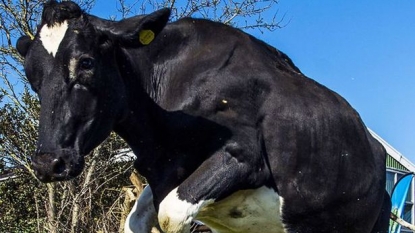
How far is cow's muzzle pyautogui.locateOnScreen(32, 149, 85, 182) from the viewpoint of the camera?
208 inches

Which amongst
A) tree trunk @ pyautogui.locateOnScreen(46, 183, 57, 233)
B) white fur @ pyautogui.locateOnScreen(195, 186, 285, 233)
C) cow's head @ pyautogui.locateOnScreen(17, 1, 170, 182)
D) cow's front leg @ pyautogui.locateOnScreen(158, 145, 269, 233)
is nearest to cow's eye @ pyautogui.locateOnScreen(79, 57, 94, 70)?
cow's head @ pyautogui.locateOnScreen(17, 1, 170, 182)

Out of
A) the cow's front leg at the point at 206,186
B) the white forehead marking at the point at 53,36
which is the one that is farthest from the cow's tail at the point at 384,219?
the white forehead marking at the point at 53,36

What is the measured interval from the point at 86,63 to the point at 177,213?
1.16 metres

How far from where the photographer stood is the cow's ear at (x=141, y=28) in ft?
19.2

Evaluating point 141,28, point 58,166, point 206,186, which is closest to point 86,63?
point 141,28

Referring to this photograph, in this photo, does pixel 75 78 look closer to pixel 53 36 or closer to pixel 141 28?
pixel 53 36

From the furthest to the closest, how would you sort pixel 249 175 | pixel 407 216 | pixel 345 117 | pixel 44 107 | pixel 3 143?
pixel 407 216 → pixel 3 143 → pixel 345 117 → pixel 249 175 → pixel 44 107

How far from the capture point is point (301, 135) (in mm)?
6324

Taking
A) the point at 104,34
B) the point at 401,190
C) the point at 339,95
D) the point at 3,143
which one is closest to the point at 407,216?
the point at 401,190

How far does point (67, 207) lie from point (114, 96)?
6.96 meters

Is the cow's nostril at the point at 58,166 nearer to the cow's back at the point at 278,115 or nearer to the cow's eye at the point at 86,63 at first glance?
the cow's eye at the point at 86,63

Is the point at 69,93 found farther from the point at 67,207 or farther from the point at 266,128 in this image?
the point at 67,207

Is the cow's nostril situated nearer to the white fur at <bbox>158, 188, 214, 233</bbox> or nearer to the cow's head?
the cow's head

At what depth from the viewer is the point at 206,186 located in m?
5.80
